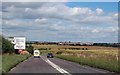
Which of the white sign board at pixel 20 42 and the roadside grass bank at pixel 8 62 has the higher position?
the white sign board at pixel 20 42

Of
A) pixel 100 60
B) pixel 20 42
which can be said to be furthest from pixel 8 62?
pixel 20 42

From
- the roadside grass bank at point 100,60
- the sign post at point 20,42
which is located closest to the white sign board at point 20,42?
the sign post at point 20,42

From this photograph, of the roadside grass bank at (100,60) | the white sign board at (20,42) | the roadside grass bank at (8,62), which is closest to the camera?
the roadside grass bank at (8,62)

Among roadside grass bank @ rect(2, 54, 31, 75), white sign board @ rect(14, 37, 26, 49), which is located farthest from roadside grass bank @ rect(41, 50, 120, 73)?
white sign board @ rect(14, 37, 26, 49)

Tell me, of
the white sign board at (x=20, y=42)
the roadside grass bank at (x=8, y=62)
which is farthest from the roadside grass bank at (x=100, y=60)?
the white sign board at (x=20, y=42)

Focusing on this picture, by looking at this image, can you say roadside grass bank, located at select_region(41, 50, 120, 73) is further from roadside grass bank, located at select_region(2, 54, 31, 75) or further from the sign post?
the sign post

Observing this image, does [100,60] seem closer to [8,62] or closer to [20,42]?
[8,62]

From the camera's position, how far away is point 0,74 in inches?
871

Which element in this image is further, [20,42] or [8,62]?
[20,42]

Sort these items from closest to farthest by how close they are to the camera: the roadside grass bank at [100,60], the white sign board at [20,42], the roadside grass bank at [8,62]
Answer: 1. the roadside grass bank at [8,62]
2. the roadside grass bank at [100,60]
3. the white sign board at [20,42]

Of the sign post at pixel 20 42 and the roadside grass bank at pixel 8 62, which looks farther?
the sign post at pixel 20 42

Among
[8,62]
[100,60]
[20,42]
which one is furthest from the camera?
[20,42]

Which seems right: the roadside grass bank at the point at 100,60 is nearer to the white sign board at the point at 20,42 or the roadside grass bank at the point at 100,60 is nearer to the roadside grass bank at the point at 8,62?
the roadside grass bank at the point at 8,62

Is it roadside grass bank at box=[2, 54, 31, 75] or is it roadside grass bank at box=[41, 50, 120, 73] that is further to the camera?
roadside grass bank at box=[41, 50, 120, 73]
